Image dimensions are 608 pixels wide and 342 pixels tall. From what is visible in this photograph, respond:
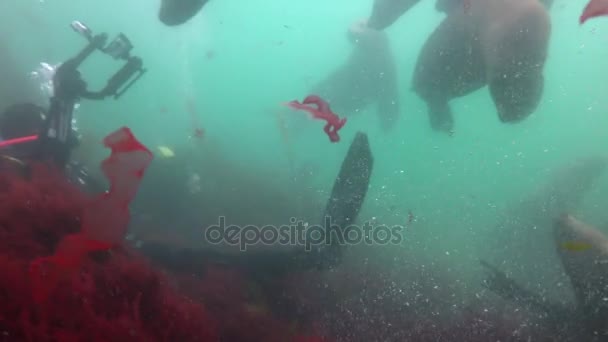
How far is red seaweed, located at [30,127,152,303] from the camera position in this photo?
3580 millimetres

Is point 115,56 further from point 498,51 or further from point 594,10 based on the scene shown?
point 594,10

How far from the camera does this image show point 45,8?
6988 centimetres

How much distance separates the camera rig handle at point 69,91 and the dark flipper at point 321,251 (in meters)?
2.29

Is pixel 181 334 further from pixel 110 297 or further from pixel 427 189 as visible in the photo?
pixel 427 189

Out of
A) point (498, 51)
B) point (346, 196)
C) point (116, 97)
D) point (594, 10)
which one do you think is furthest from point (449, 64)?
point (116, 97)

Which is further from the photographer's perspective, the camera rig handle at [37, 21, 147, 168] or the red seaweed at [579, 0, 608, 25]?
the camera rig handle at [37, 21, 147, 168]

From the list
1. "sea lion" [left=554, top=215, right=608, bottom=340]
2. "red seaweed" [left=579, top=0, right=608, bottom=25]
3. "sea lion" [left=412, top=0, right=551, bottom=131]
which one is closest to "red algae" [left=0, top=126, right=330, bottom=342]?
"sea lion" [left=554, top=215, right=608, bottom=340]

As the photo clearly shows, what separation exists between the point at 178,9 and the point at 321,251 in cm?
665

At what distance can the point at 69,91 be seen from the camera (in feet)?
23.0

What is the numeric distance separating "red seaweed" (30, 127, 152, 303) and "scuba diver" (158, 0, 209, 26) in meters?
6.40

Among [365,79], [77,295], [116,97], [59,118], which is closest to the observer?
[77,295]

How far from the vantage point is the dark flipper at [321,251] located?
257 inches

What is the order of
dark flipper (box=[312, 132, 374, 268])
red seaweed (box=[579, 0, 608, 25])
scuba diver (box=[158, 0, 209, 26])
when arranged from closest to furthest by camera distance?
red seaweed (box=[579, 0, 608, 25]) < dark flipper (box=[312, 132, 374, 268]) < scuba diver (box=[158, 0, 209, 26])

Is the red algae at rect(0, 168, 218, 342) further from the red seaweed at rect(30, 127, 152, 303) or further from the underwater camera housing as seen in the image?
the underwater camera housing
